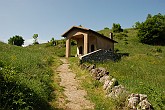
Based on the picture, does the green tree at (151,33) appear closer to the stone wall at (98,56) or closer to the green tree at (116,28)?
the green tree at (116,28)

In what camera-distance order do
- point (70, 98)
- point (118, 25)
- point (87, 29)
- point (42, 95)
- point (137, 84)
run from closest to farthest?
1. point (42, 95)
2. point (70, 98)
3. point (137, 84)
4. point (87, 29)
5. point (118, 25)

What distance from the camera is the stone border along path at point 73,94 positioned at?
441 inches

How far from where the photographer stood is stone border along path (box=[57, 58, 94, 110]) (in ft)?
36.8

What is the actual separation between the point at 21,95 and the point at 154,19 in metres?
49.7

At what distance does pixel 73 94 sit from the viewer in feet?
42.6

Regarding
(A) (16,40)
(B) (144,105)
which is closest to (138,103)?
(B) (144,105)

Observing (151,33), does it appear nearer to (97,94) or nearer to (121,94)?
(97,94)

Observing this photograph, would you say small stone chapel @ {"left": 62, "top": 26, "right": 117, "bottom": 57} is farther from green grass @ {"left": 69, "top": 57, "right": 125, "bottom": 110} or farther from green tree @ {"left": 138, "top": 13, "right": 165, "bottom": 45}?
green tree @ {"left": 138, "top": 13, "right": 165, "bottom": 45}

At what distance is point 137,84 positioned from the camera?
572 inches

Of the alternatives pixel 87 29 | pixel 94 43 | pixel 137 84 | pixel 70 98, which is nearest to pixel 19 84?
pixel 70 98

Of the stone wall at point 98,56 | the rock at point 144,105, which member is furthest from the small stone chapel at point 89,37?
the rock at point 144,105

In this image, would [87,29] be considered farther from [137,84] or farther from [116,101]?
[116,101]

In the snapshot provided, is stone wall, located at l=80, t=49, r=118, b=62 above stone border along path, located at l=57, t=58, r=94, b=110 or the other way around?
above

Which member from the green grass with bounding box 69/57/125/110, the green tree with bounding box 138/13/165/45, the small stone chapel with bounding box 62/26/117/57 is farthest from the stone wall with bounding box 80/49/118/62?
the green tree with bounding box 138/13/165/45
